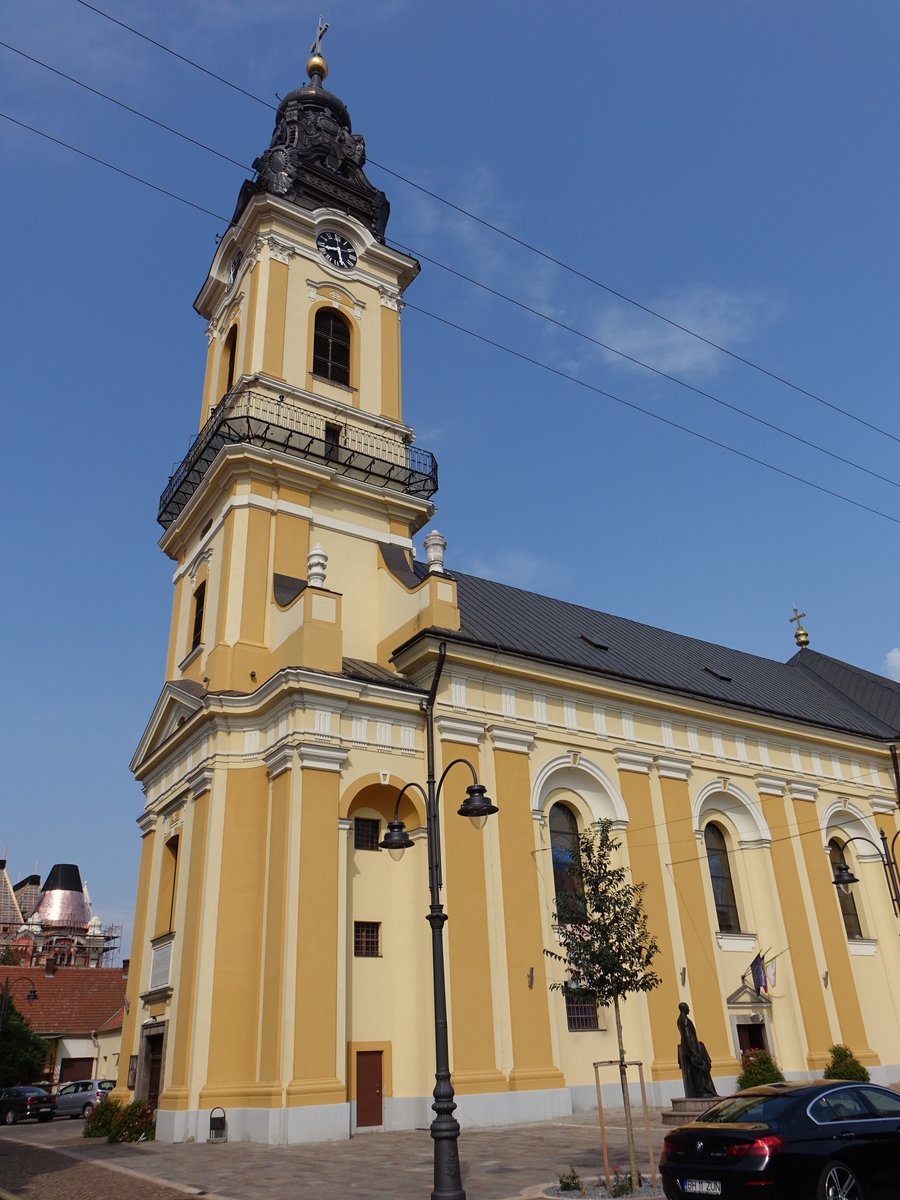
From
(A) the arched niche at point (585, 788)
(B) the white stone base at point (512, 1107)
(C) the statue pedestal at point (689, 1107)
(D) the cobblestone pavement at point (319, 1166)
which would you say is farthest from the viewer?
(A) the arched niche at point (585, 788)

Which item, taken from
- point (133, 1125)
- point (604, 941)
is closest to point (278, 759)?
point (133, 1125)

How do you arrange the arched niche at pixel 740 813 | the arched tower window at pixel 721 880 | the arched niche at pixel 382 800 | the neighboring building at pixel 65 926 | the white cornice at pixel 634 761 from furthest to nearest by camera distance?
the neighboring building at pixel 65 926, the arched niche at pixel 740 813, the arched tower window at pixel 721 880, the white cornice at pixel 634 761, the arched niche at pixel 382 800

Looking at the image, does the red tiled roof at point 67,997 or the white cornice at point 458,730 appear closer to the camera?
the white cornice at point 458,730

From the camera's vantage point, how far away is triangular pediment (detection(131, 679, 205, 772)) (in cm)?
2289

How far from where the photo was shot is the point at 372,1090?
19.2 metres

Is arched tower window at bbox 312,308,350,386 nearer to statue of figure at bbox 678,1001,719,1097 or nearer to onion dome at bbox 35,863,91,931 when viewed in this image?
statue of figure at bbox 678,1001,719,1097

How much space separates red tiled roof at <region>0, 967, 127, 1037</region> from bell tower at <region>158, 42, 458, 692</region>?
3777 cm

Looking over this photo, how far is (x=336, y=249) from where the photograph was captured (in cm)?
3111

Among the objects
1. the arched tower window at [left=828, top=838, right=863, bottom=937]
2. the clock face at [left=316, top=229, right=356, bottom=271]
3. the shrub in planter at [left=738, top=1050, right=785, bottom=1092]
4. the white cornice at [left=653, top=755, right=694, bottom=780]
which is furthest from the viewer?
the clock face at [left=316, top=229, right=356, bottom=271]

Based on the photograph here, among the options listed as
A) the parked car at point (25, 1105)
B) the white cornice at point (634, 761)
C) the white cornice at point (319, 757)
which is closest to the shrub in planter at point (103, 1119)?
the white cornice at point (319, 757)

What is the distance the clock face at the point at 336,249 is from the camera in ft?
101

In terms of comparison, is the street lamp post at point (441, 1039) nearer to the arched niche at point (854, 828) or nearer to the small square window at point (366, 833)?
the small square window at point (366, 833)

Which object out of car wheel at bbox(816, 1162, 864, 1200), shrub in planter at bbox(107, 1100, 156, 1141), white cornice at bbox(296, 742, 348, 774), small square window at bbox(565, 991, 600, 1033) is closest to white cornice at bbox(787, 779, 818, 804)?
small square window at bbox(565, 991, 600, 1033)

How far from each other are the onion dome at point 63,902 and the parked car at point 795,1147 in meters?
93.3
